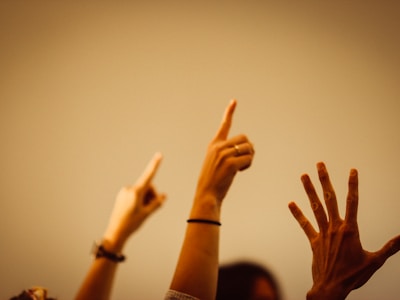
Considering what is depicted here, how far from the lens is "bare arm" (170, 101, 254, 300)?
2.12 feet

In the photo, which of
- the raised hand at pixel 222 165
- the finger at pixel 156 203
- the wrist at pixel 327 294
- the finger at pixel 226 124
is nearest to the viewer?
the wrist at pixel 327 294

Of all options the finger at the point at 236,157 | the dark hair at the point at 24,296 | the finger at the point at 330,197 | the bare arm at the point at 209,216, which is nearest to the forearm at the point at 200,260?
the bare arm at the point at 209,216

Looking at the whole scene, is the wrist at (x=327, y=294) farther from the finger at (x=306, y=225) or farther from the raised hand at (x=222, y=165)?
the raised hand at (x=222, y=165)

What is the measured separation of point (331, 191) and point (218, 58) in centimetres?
58

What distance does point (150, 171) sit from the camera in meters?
1.00

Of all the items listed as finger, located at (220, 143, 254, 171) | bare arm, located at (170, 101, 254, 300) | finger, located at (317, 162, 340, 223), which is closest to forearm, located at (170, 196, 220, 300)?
bare arm, located at (170, 101, 254, 300)

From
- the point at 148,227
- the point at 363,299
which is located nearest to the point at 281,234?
the point at 363,299

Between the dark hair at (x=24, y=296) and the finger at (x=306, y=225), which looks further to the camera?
the dark hair at (x=24, y=296)

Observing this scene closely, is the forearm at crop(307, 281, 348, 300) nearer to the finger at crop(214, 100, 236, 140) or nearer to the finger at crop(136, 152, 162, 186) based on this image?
the finger at crop(214, 100, 236, 140)

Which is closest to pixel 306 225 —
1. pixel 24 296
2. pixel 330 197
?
pixel 330 197

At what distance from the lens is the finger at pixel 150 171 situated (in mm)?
984

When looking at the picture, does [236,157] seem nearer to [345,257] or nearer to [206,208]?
[206,208]

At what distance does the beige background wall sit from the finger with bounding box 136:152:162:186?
0.07 ft

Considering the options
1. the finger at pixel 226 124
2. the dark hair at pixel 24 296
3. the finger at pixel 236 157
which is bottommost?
the dark hair at pixel 24 296
